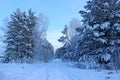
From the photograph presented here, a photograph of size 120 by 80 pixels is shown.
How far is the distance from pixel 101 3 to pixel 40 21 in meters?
26.8

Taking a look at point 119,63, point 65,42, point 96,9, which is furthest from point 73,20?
point 119,63

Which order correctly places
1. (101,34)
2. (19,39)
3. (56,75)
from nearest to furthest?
1. (56,75)
2. (101,34)
3. (19,39)

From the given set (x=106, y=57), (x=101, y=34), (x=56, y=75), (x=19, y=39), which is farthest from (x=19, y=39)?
(x=56, y=75)

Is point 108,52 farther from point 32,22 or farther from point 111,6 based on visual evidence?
point 32,22

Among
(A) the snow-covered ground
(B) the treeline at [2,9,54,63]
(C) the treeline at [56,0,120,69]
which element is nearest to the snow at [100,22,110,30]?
(C) the treeline at [56,0,120,69]

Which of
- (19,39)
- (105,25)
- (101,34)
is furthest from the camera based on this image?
Result: (19,39)

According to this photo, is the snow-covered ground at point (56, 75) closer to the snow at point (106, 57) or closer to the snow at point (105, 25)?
the snow at point (106, 57)

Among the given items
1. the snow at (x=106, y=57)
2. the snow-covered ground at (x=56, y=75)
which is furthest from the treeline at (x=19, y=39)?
the snow at (x=106, y=57)

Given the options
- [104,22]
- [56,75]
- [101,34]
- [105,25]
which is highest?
[104,22]

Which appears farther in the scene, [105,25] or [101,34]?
[101,34]

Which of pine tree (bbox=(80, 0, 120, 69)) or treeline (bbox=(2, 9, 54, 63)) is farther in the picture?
treeline (bbox=(2, 9, 54, 63))

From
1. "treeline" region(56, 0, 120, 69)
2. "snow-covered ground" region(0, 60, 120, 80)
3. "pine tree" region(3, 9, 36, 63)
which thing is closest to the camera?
"snow-covered ground" region(0, 60, 120, 80)

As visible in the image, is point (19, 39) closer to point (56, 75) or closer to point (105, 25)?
point (105, 25)

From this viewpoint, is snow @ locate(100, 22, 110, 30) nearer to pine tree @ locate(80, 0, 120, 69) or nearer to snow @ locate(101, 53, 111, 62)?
pine tree @ locate(80, 0, 120, 69)
